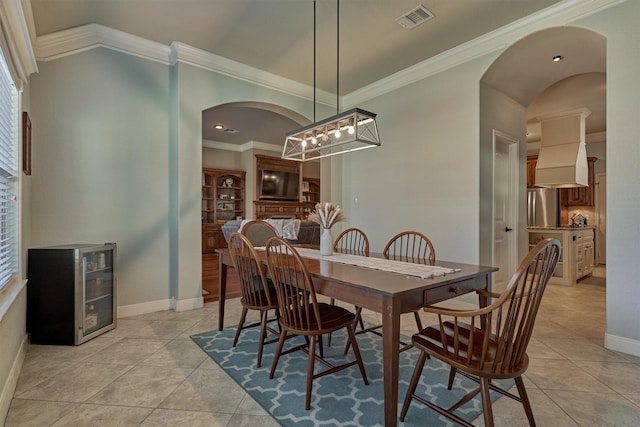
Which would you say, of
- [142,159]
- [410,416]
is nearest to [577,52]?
[410,416]

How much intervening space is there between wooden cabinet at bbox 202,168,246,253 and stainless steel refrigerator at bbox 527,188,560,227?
22.3ft

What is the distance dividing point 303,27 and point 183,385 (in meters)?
3.24

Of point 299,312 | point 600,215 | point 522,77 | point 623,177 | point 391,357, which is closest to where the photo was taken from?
point 391,357

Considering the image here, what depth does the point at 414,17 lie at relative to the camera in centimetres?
308

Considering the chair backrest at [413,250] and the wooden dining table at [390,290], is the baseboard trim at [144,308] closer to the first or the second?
the wooden dining table at [390,290]

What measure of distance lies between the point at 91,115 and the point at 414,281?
3.43 metres

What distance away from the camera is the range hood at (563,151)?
17.1 ft

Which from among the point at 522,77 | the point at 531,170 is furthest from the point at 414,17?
the point at 531,170

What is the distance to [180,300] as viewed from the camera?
3.65 m

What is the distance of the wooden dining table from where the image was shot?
5.10 feet

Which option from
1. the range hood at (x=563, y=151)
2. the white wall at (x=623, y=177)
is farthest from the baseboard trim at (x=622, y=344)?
the range hood at (x=563, y=151)

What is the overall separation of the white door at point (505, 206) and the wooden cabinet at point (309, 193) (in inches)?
243

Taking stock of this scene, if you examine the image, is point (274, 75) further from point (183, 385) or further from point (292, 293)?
point (183, 385)

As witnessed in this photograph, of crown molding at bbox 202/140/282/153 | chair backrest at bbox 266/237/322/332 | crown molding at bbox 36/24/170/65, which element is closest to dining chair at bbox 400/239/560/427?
chair backrest at bbox 266/237/322/332
